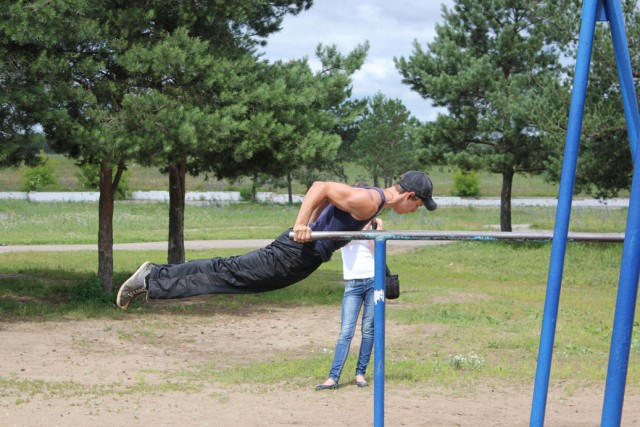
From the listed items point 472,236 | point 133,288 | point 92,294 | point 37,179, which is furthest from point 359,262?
point 37,179

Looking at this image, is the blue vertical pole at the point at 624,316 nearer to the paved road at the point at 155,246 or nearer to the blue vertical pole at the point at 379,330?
the blue vertical pole at the point at 379,330

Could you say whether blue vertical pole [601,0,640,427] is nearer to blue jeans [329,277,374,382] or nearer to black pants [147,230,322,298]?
black pants [147,230,322,298]

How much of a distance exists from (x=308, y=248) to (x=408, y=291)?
426 inches

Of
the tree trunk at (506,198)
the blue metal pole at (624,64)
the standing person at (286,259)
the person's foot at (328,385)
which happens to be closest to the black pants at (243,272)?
the standing person at (286,259)

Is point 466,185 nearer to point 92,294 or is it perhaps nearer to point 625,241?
point 92,294

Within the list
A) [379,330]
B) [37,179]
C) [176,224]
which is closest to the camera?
[379,330]

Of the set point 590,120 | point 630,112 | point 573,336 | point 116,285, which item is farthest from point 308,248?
point 590,120

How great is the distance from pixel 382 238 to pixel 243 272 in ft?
4.19

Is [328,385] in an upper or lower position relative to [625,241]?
lower

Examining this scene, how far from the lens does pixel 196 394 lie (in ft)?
26.7

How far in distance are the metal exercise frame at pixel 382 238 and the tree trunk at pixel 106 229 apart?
9.87 m

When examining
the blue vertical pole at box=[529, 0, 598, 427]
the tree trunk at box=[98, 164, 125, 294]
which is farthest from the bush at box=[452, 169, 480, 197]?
the blue vertical pole at box=[529, 0, 598, 427]

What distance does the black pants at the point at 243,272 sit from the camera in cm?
564

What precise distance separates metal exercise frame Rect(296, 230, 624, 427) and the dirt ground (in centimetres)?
174
